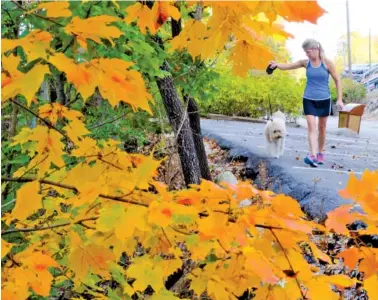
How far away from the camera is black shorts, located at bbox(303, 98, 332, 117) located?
16.8 feet

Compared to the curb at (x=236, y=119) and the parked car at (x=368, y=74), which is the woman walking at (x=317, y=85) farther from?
the parked car at (x=368, y=74)

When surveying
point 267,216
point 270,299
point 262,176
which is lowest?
point 262,176

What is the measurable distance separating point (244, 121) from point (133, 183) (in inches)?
423

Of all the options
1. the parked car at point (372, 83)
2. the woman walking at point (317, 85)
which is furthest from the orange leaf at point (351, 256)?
the parked car at point (372, 83)

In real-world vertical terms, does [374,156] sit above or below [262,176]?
below

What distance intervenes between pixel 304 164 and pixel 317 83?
1117 mm

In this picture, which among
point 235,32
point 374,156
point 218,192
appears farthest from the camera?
point 374,156

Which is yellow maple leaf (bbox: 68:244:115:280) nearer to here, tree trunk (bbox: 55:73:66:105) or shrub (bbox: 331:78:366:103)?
tree trunk (bbox: 55:73:66:105)

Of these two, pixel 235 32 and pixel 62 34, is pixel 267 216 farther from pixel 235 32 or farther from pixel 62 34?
pixel 62 34

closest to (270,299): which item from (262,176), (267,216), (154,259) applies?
(267,216)

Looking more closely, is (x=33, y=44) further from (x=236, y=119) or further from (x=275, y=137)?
(x=236, y=119)

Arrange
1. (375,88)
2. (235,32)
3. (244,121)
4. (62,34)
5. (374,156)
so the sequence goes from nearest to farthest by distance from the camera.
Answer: (235,32)
(62,34)
(374,156)
(244,121)
(375,88)

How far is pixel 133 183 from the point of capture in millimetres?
977

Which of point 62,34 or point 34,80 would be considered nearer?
point 34,80
